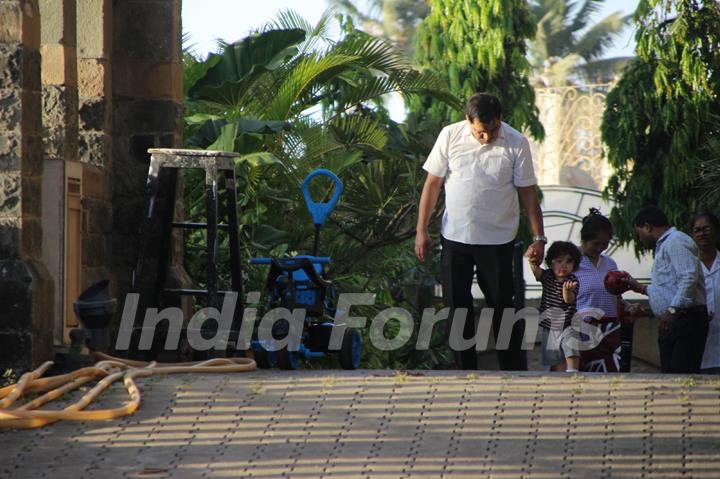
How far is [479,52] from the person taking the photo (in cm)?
1689

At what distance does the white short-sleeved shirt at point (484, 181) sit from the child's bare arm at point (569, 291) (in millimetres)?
816

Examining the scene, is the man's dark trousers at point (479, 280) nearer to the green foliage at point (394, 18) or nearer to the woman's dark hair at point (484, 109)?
Answer: the woman's dark hair at point (484, 109)

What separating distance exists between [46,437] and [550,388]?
7.56 feet

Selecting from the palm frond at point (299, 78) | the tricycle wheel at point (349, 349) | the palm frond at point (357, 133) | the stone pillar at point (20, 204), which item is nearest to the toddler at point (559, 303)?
the tricycle wheel at point (349, 349)

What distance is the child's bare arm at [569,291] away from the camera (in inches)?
326

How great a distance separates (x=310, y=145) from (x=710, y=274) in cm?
558

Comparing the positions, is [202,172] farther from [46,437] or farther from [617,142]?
[46,437]

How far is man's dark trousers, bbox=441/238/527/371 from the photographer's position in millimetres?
7570

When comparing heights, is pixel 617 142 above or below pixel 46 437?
above

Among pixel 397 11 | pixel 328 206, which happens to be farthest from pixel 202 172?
pixel 397 11

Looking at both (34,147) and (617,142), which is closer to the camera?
(34,147)

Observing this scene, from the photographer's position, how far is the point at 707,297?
25.7 ft

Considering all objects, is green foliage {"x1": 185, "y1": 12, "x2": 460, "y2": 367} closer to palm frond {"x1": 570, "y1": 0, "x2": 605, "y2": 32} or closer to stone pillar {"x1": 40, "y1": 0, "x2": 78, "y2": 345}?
stone pillar {"x1": 40, "y1": 0, "x2": 78, "y2": 345}

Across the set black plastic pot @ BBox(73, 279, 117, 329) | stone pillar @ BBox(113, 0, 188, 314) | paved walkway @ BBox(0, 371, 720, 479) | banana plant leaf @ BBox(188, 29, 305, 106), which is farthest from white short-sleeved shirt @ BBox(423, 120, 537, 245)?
banana plant leaf @ BBox(188, 29, 305, 106)
